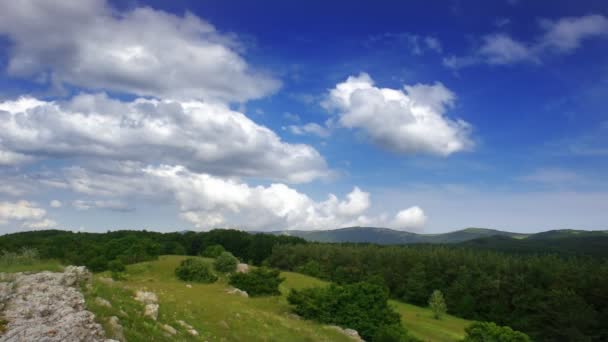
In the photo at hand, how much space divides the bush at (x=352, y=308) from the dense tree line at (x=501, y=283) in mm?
29072

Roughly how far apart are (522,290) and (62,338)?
77.6m

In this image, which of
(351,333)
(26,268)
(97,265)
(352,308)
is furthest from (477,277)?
(26,268)

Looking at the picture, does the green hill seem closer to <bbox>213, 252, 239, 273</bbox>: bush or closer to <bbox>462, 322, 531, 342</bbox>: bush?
<bbox>213, 252, 239, 273</bbox>: bush

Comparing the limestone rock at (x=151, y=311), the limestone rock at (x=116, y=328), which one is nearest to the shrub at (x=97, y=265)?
the limestone rock at (x=151, y=311)

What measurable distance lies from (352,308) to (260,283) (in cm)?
1831

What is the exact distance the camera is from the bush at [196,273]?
58.0m

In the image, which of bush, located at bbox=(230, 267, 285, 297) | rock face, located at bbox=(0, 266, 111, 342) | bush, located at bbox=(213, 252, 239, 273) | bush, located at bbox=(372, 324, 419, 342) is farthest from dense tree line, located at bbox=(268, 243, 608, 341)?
rock face, located at bbox=(0, 266, 111, 342)

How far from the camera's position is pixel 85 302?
14.4 m

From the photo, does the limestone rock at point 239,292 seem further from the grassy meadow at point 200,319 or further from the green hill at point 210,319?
the green hill at point 210,319

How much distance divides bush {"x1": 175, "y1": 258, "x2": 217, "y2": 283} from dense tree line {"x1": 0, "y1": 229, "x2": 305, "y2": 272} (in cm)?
1181

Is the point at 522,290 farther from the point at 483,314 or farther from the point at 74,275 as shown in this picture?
the point at 74,275

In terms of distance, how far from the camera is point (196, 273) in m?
58.9

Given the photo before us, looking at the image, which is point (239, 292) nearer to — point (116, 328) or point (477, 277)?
point (116, 328)

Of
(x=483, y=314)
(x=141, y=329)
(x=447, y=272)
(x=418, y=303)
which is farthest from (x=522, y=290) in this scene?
(x=141, y=329)
